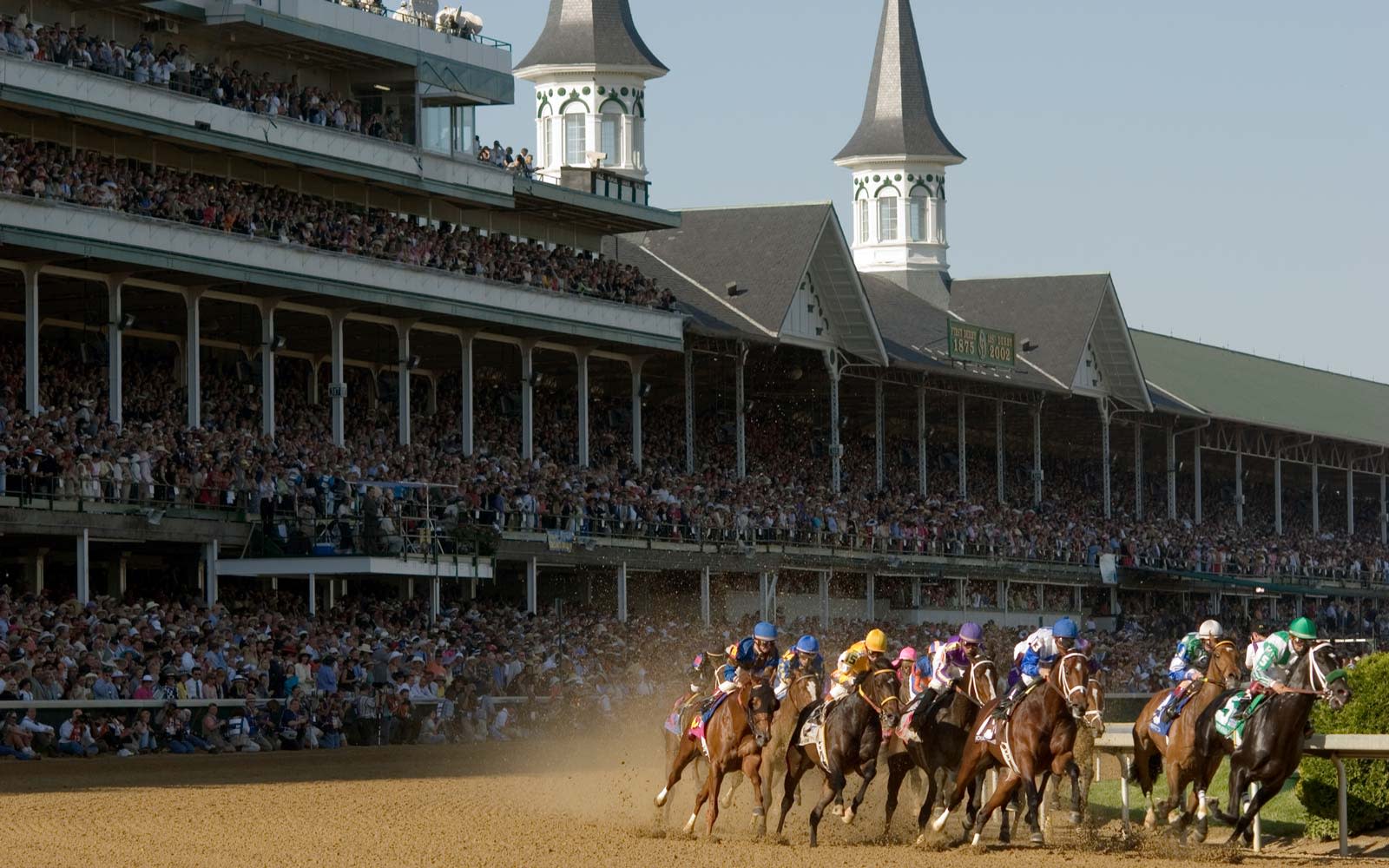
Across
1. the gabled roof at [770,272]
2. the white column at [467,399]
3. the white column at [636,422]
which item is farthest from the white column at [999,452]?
the white column at [467,399]

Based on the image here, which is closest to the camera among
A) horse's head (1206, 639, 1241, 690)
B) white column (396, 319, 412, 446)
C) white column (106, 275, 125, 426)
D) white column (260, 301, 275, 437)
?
horse's head (1206, 639, 1241, 690)

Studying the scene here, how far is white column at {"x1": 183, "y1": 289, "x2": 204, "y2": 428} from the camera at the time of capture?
33.6 metres

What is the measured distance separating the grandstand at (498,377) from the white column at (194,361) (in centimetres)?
24

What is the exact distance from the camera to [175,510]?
3094 centimetres

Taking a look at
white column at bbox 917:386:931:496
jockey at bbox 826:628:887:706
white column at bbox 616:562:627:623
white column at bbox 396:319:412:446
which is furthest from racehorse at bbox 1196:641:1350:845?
Result: white column at bbox 917:386:931:496

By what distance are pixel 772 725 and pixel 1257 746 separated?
3.83 metres

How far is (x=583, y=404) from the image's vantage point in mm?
41938

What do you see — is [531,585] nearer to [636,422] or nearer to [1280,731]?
[636,422]

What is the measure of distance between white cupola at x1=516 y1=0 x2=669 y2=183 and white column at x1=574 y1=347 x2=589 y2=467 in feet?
43.9

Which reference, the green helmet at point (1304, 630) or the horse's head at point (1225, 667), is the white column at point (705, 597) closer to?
the horse's head at point (1225, 667)

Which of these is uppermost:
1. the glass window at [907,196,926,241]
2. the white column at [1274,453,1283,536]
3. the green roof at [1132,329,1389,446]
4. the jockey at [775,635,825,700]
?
the glass window at [907,196,926,241]

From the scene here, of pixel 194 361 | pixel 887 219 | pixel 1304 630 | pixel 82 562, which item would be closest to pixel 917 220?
pixel 887 219

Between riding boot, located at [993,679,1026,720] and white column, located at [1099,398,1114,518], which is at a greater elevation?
white column, located at [1099,398,1114,518]

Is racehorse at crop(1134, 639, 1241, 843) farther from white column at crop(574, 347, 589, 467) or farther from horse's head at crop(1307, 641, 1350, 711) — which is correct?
white column at crop(574, 347, 589, 467)
